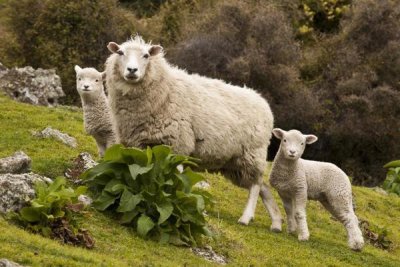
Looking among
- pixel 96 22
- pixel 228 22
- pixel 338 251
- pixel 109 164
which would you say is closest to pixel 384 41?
pixel 228 22

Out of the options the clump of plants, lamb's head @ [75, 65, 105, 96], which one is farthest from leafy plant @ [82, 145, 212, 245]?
lamb's head @ [75, 65, 105, 96]

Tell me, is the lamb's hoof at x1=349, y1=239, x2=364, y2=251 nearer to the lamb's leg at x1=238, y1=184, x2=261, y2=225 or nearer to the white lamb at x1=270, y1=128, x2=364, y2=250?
the white lamb at x1=270, y1=128, x2=364, y2=250

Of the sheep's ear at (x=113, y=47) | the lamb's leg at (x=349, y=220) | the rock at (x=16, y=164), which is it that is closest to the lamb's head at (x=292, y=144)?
the lamb's leg at (x=349, y=220)

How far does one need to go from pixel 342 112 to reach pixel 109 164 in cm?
2683

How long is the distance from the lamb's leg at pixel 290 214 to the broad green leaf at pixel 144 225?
4.40 m

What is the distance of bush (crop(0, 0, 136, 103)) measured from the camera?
37.9m

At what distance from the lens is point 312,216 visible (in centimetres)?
1944

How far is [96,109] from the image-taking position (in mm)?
15367

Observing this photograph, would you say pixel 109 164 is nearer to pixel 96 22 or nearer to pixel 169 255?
pixel 169 255

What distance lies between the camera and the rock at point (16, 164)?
40.4 feet

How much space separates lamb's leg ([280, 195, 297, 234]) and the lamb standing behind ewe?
0.67 ft

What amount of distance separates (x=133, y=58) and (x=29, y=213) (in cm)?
377

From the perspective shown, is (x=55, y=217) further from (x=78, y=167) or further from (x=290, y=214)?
(x=290, y=214)

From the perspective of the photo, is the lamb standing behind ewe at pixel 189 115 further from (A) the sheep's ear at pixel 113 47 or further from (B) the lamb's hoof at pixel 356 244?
(B) the lamb's hoof at pixel 356 244
